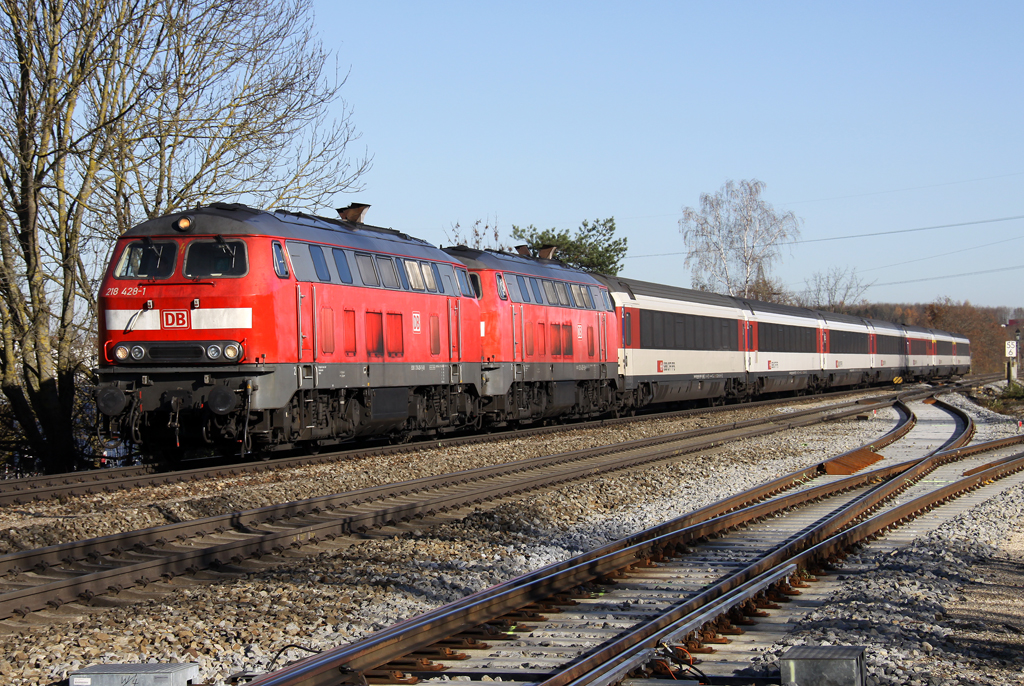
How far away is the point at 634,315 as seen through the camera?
26.1 m

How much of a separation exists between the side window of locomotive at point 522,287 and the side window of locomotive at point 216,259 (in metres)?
8.29

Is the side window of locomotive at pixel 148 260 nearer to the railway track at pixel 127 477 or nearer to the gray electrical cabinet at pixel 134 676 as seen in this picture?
the railway track at pixel 127 477

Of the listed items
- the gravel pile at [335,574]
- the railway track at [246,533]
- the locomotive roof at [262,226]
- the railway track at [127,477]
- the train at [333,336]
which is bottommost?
the gravel pile at [335,574]

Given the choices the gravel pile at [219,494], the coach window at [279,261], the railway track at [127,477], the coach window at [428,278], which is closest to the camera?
the gravel pile at [219,494]

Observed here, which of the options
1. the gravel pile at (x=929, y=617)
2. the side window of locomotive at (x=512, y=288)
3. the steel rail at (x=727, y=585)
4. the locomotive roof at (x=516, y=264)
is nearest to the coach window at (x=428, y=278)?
the locomotive roof at (x=516, y=264)

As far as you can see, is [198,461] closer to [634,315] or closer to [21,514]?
[21,514]

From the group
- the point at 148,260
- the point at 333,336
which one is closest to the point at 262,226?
the point at 148,260

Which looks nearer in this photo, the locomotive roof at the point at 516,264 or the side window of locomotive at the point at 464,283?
the side window of locomotive at the point at 464,283

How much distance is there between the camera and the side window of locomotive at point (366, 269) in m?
15.6

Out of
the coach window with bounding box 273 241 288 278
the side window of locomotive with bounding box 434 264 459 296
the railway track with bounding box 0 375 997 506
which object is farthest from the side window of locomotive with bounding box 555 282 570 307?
the coach window with bounding box 273 241 288 278

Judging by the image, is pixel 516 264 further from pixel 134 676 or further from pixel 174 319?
pixel 134 676

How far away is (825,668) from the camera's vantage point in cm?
446

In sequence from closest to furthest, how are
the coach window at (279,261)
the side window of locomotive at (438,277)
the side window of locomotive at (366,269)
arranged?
the coach window at (279,261)
the side window of locomotive at (366,269)
the side window of locomotive at (438,277)

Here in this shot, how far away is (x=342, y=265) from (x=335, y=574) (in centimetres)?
820
